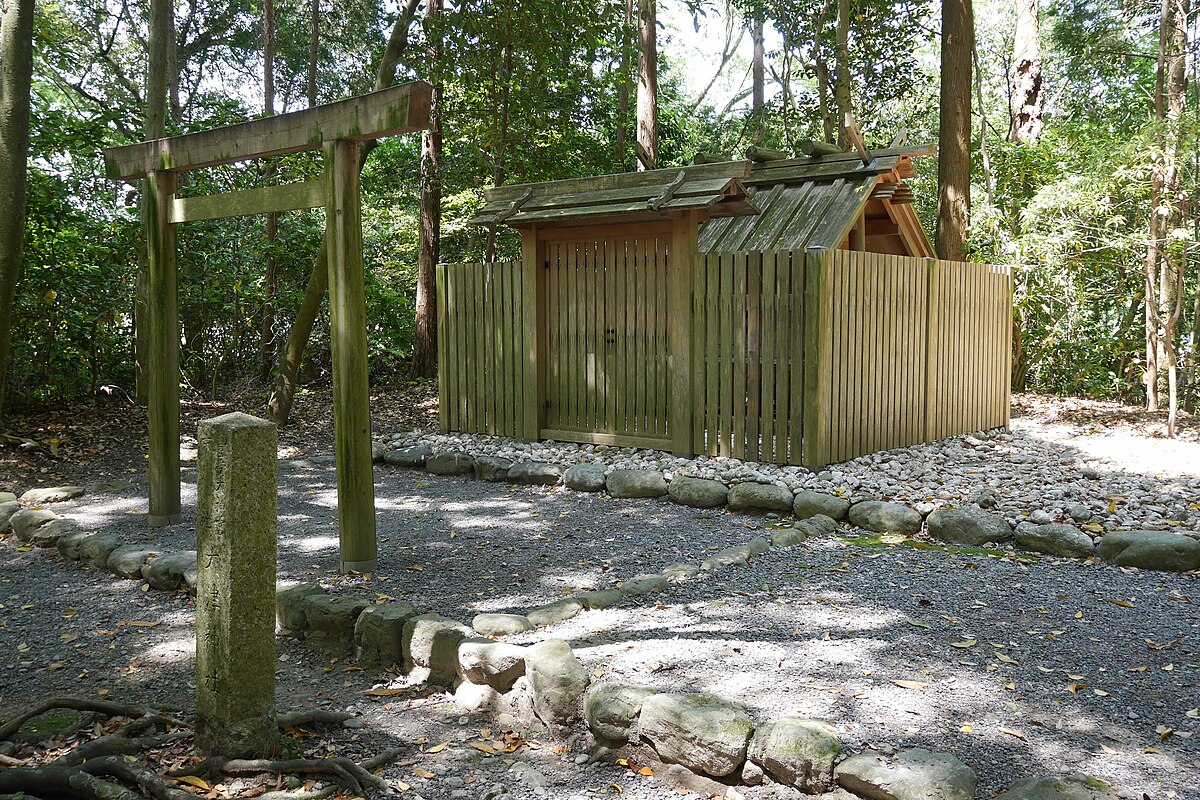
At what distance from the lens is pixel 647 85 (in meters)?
14.8

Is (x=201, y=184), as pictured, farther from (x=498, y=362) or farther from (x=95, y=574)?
(x=95, y=574)

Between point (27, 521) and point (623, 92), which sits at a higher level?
point (623, 92)

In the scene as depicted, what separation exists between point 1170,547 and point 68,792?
217 inches

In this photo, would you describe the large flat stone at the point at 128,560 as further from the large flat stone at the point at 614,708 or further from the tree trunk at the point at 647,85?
the tree trunk at the point at 647,85

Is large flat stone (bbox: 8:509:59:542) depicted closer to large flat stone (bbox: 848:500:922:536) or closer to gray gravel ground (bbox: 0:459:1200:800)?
gray gravel ground (bbox: 0:459:1200:800)

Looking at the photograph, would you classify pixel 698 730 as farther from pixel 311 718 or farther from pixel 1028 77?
pixel 1028 77

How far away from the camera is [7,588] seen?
525 cm

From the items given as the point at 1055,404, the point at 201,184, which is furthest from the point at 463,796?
the point at 1055,404

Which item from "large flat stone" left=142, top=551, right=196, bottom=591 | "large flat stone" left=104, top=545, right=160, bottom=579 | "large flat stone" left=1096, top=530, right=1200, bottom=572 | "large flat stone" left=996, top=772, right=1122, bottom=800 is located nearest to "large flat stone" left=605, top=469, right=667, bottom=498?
"large flat stone" left=1096, top=530, right=1200, bottom=572

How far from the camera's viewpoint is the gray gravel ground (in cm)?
305

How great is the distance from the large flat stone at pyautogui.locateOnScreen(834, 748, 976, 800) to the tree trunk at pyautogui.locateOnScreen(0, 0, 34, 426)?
778cm

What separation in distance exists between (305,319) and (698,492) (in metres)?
5.31

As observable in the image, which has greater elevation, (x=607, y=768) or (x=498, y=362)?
(x=498, y=362)

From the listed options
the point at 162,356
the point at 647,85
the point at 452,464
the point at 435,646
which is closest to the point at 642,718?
the point at 435,646
